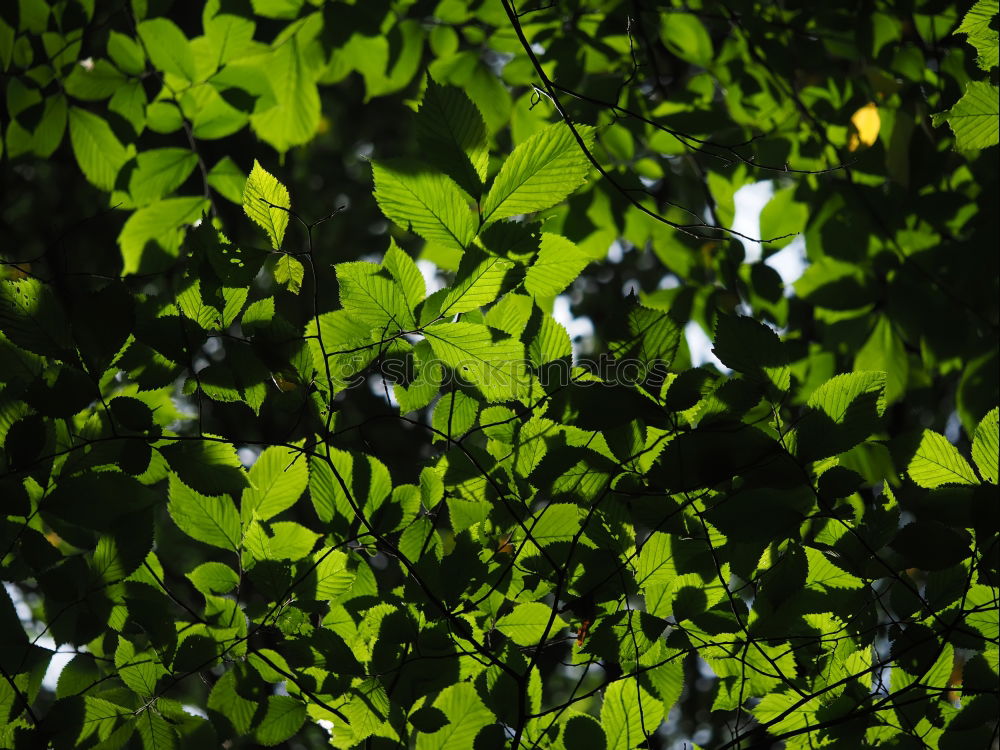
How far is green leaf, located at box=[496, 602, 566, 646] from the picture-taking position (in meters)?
0.93

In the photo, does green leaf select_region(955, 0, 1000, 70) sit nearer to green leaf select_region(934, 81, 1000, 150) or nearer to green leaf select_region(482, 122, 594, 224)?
green leaf select_region(934, 81, 1000, 150)

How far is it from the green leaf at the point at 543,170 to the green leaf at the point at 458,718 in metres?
0.55

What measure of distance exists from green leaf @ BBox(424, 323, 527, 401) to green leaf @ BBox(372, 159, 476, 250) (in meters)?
0.09

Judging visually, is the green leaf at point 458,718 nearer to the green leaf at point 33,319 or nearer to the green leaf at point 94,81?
the green leaf at point 33,319

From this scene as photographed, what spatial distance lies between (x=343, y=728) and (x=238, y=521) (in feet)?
0.90

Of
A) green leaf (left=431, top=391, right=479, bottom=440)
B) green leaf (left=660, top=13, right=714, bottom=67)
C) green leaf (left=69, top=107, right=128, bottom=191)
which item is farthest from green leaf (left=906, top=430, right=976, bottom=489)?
green leaf (left=69, top=107, right=128, bottom=191)

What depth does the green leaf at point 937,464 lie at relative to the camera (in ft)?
2.74

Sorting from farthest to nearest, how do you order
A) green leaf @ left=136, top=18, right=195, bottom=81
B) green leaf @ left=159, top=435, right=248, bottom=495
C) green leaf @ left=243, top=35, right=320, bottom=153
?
1. green leaf @ left=243, top=35, right=320, bottom=153
2. green leaf @ left=136, top=18, right=195, bottom=81
3. green leaf @ left=159, top=435, right=248, bottom=495

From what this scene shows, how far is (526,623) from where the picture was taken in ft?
3.05

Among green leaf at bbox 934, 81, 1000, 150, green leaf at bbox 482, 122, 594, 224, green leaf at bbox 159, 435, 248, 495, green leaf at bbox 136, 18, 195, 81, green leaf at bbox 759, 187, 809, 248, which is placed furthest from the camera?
green leaf at bbox 759, 187, 809, 248

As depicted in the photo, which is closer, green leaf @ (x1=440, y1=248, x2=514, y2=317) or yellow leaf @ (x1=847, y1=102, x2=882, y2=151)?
green leaf @ (x1=440, y1=248, x2=514, y2=317)

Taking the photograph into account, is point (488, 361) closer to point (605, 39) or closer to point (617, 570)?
point (617, 570)

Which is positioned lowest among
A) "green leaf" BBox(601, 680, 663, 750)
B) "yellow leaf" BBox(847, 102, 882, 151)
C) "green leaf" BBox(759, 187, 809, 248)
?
"green leaf" BBox(759, 187, 809, 248)

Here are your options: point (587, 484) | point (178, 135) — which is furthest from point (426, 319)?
point (178, 135)
